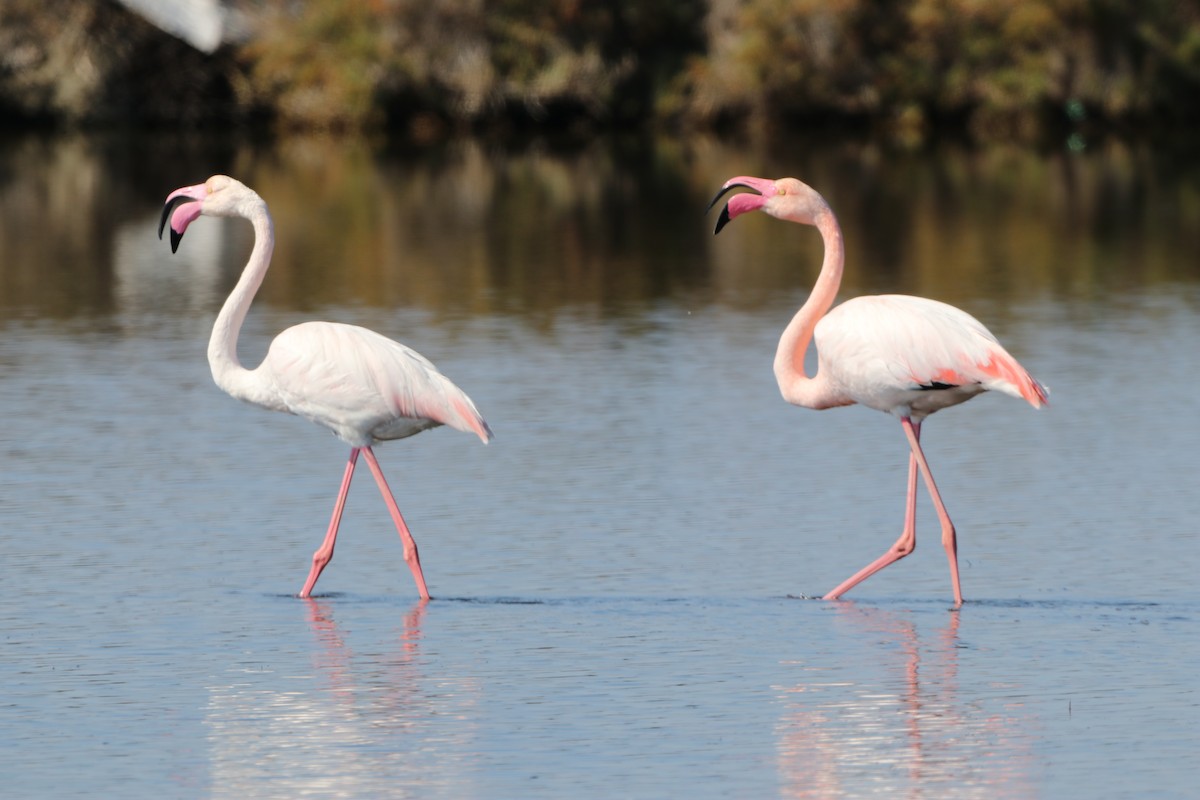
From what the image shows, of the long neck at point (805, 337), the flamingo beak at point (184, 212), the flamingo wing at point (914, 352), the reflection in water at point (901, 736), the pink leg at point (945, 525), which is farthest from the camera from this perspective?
the long neck at point (805, 337)

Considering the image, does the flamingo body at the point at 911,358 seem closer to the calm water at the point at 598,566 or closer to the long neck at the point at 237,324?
the calm water at the point at 598,566

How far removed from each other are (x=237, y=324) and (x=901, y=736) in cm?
332

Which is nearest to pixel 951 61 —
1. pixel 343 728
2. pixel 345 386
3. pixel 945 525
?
pixel 945 525

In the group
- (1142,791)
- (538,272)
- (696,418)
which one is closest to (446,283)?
(538,272)

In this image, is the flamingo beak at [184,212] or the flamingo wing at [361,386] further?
the flamingo beak at [184,212]

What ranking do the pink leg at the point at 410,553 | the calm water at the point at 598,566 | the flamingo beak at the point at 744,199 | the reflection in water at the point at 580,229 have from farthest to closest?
the reflection in water at the point at 580,229 < the flamingo beak at the point at 744,199 < the pink leg at the point at 410,553 < the calm water at the point at 598,566

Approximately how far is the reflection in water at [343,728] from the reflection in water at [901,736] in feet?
2.90

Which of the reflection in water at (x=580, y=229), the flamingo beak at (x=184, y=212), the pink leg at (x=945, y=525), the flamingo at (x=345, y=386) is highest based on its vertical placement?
the flamingo beak at (x=184, y=212)

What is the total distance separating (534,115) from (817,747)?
39722mm

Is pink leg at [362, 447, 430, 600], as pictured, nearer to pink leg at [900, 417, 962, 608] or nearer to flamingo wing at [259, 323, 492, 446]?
flamingo wing at [259, 323, 492, 446]

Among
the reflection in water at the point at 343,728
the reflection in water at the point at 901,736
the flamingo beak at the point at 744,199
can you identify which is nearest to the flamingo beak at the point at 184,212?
the reflection in water at the point at 343,728

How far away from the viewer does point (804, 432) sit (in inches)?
431

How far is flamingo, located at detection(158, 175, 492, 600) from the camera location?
7832 mm

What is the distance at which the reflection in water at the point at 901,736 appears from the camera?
5.62 m
